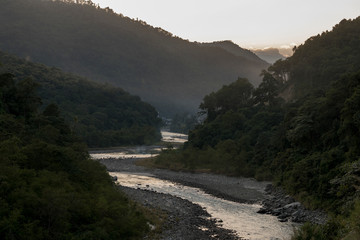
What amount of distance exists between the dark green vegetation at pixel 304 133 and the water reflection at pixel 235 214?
6.01 meters

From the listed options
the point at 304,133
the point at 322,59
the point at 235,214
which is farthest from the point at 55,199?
the point at 322,59

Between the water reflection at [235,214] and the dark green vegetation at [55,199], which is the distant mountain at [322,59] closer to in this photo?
the water reflection at [235,214]

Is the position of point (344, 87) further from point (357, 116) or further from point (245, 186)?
point (245, 186)

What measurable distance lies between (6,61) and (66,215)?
7065 inches

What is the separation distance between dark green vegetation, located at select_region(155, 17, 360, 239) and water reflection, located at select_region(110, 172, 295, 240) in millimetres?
6006

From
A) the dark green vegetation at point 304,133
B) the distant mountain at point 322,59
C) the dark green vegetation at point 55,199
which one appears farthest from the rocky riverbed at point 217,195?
the distant mountain at point 322,59

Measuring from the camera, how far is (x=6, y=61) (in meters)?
189

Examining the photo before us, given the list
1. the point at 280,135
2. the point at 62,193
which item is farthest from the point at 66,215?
the point at 280,135

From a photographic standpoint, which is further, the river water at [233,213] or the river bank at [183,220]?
the river water at [233,213]

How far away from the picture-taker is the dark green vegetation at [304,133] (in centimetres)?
4475

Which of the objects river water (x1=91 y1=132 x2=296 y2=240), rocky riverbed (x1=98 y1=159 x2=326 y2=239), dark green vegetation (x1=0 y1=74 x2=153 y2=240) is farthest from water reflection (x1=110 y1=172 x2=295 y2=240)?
dark green vegetation (x1=0 y1=74 x2=153 y2=240)

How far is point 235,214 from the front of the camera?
49.2m

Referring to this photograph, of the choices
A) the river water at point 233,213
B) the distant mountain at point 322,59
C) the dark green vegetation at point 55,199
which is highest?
the distant mountain at point 322,59

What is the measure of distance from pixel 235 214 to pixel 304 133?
2058cm
